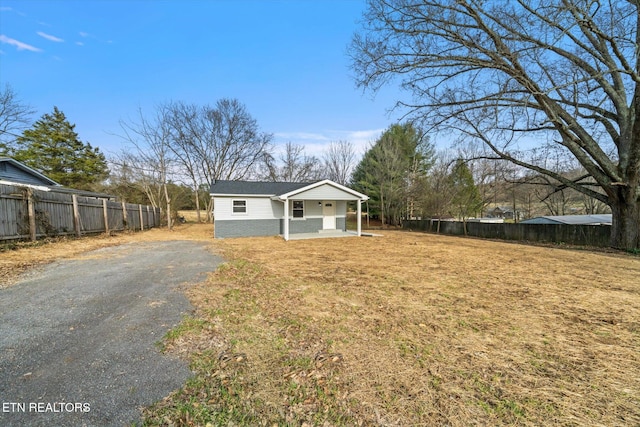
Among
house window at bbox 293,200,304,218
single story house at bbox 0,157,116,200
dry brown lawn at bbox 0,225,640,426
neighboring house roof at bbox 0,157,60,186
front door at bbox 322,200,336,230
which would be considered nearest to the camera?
dry brown lawn at bbox 0,225,640,426

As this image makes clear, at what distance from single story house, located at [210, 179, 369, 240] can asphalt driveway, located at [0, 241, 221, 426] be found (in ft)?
27.0

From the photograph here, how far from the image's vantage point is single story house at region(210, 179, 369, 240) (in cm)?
1341

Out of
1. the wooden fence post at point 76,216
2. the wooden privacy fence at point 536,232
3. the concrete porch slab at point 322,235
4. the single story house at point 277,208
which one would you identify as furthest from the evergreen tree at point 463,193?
the wooden fence post at point 76,216

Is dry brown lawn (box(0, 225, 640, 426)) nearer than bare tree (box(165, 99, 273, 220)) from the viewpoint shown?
Yes

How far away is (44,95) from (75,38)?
8.04m

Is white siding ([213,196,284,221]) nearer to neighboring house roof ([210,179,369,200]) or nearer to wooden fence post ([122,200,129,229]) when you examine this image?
neighboring house roof ([210,179,369,200])

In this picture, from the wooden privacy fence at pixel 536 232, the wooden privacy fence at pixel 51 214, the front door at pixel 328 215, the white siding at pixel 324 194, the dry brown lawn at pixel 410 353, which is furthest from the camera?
the front door at pixel 328 215

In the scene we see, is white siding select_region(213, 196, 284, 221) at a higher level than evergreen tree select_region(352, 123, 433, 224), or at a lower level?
lower

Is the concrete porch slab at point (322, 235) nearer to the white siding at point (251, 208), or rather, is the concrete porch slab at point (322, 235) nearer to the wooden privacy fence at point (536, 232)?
the white siding at point (251, 208)

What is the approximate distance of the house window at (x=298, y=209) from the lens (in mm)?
Answer: 14969

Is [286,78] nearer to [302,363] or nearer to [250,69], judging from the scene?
[250,69]

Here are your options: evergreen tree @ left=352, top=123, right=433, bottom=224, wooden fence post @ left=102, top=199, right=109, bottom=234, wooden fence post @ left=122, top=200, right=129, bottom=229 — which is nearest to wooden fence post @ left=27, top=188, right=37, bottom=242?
wooden fence post @ left=102, top=199, right=109, bottom=234

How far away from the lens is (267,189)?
15133 millimetres

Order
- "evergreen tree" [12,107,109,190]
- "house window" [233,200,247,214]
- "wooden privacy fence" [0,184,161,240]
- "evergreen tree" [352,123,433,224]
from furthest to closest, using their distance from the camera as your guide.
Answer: "evergreen tree" [352,123,433,224] → "evergreen tree" [12,107,109,190] → "house window" [233,200,247,214] → "wooden privacy fence" [0,184,161,240]
